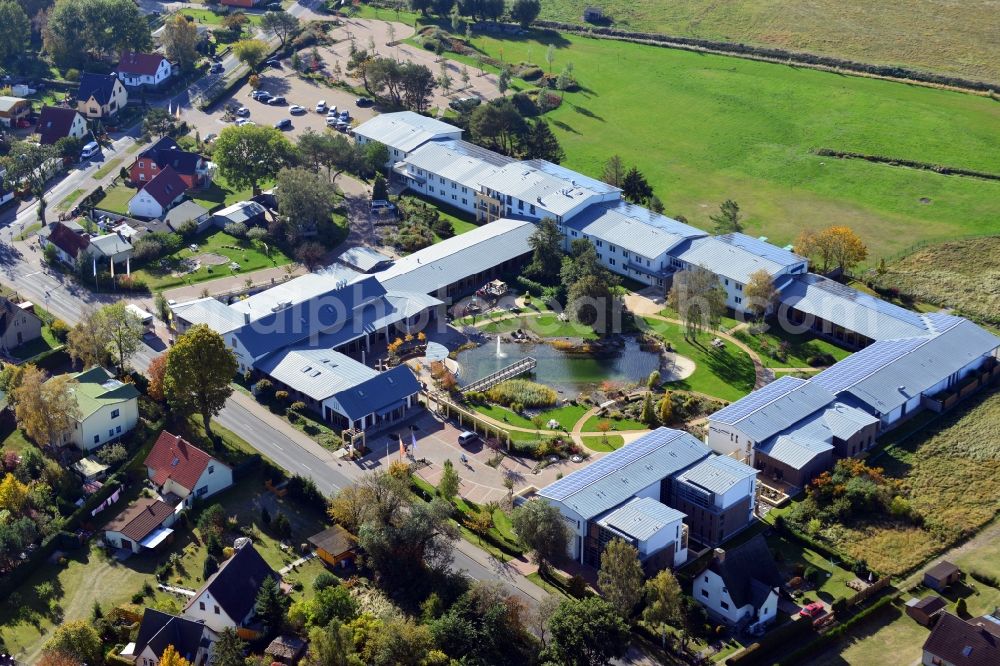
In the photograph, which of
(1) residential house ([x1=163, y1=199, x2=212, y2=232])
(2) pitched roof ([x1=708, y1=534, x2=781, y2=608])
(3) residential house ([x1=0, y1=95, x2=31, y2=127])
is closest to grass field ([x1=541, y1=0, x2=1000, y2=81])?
(1) residential house ([x1=163, y1=199, x2=212, y2=232])

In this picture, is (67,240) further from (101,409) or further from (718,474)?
(718,474)

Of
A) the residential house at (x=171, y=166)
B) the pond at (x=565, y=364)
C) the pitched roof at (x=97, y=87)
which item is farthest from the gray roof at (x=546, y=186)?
the pitched roof at (x=97, y=87)

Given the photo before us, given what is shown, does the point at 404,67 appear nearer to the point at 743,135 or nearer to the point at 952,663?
the point at 743,135

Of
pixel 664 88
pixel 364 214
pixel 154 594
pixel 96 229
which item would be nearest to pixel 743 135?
pixel 664 88

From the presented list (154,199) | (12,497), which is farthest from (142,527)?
(154,199)

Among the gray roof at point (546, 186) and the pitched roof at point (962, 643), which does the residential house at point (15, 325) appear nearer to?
the gray roof at point (546, 186)

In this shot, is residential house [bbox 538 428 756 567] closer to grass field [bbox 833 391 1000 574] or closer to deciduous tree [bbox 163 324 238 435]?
grass field [bbox 833 391 1000 574]
